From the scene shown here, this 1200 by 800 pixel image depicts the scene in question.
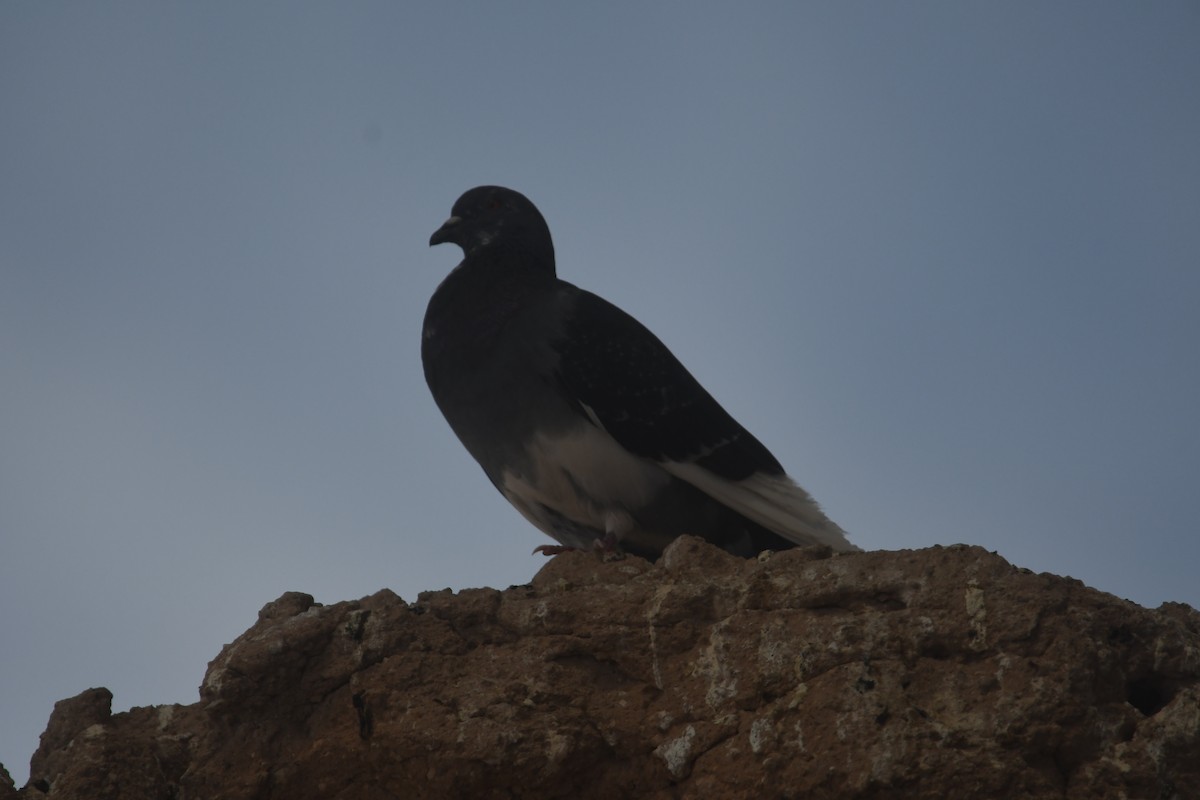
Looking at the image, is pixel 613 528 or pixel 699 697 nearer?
pixel 699 697

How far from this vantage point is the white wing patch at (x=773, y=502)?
21.0 ft

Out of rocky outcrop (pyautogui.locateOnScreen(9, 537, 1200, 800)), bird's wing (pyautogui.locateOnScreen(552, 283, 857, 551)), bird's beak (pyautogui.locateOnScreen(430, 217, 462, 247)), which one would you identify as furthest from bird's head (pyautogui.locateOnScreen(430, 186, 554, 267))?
rocky outcrop (pyautogui.locateOnScreen(9, 537, 1200, 800))

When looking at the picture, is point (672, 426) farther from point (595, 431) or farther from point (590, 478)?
point (590, 478)

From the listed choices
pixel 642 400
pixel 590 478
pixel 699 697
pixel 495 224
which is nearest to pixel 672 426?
pixel 642 400

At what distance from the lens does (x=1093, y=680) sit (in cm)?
408

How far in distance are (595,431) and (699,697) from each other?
2.28 metres

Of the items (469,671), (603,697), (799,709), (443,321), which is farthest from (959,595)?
(443,321)

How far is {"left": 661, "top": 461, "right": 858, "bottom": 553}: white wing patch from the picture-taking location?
639 centimetres

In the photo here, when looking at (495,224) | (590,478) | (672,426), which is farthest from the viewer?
(495,224)

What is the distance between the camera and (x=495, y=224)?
759 centimetres

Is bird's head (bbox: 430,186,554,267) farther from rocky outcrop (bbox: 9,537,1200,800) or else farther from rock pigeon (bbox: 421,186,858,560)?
rocky outcrop (bbox: 9,537,1200,800)

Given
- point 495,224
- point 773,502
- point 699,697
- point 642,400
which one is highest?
point 495,224

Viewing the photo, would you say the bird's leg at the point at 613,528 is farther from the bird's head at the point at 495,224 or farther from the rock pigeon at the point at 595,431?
the bird's head at the point at 495,224

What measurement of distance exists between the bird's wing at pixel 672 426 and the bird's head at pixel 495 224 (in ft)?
2.38
